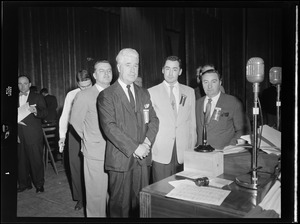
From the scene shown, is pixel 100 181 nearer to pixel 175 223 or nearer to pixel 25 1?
pixel 175 223

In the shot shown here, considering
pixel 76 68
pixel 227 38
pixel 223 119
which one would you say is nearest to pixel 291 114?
pixel 223 119

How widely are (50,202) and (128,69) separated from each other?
165 centimetres

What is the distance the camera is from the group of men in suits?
2131 mm

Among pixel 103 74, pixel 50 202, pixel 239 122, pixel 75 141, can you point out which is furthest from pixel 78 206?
pixel 239 122

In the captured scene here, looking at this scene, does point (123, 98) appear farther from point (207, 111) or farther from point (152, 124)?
point (207, 111)

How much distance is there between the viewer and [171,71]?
2.51m

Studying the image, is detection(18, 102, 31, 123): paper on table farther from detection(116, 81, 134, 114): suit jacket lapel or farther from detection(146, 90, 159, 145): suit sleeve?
detection(146, 90, 159, 145): suit sleeve

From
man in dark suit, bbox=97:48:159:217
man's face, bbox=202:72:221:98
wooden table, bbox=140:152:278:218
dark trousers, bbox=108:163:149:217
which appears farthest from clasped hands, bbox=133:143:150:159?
man's face, bbox=202:72:221:98

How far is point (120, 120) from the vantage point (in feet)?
7.03

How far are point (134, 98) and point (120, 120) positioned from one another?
222 millimetres

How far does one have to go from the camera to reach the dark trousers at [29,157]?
9.83ft

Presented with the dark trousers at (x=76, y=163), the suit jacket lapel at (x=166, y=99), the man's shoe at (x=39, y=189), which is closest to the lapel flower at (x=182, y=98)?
the suit jacket lapel at (x=166, y=99)

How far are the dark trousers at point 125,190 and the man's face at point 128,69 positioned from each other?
68 cm

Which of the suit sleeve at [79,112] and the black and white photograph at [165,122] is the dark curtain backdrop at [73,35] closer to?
the black and white photograph at [165,122]
